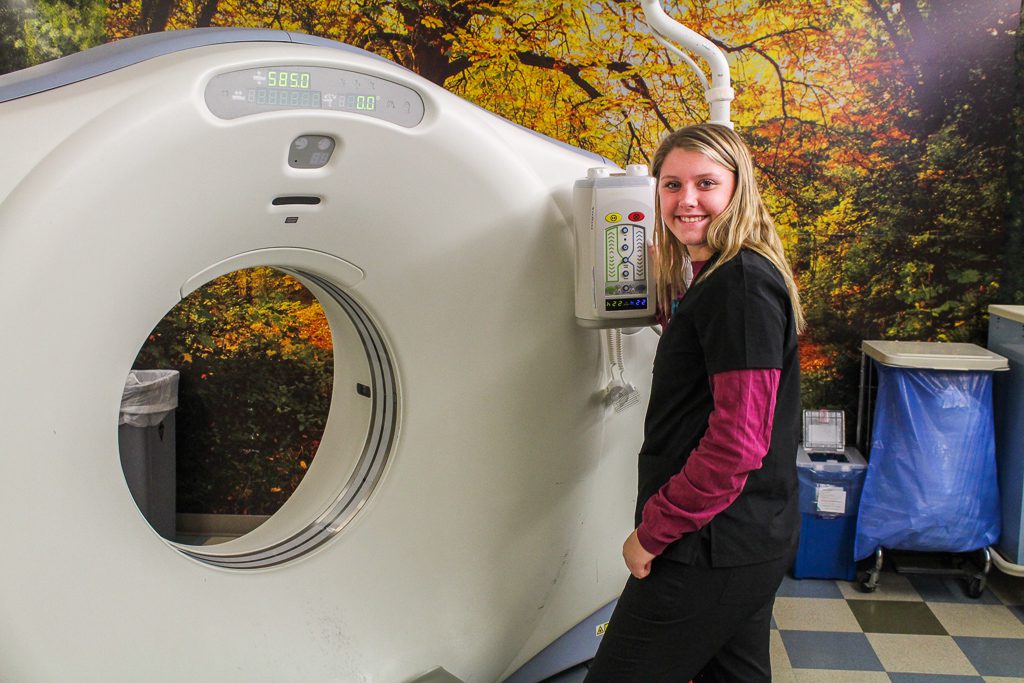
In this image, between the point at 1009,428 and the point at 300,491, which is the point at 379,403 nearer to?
the point at 300,491

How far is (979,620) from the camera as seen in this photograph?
8.84 feet

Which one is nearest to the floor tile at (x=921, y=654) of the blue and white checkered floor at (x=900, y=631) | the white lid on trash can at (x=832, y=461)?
the blue and white checkered floor at (x=900, y=631)

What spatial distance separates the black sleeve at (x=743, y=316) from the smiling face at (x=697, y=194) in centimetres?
12

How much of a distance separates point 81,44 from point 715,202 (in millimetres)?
2587

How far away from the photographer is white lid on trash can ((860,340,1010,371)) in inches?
107

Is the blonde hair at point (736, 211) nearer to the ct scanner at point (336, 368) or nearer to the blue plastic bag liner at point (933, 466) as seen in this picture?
the ct scanner at point (336, 368)

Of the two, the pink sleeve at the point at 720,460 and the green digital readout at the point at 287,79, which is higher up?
the green digital readout at the point at 287,79

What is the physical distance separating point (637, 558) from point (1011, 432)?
183 centimetres

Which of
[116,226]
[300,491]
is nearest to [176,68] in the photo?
[116,226]

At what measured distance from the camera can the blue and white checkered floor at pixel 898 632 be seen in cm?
240

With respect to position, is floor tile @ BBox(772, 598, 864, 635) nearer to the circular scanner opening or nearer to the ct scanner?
the ct scanner

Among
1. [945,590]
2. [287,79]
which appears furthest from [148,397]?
[945,590]

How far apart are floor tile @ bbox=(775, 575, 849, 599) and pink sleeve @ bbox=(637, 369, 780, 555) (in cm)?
160

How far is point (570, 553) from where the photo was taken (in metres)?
1.96
